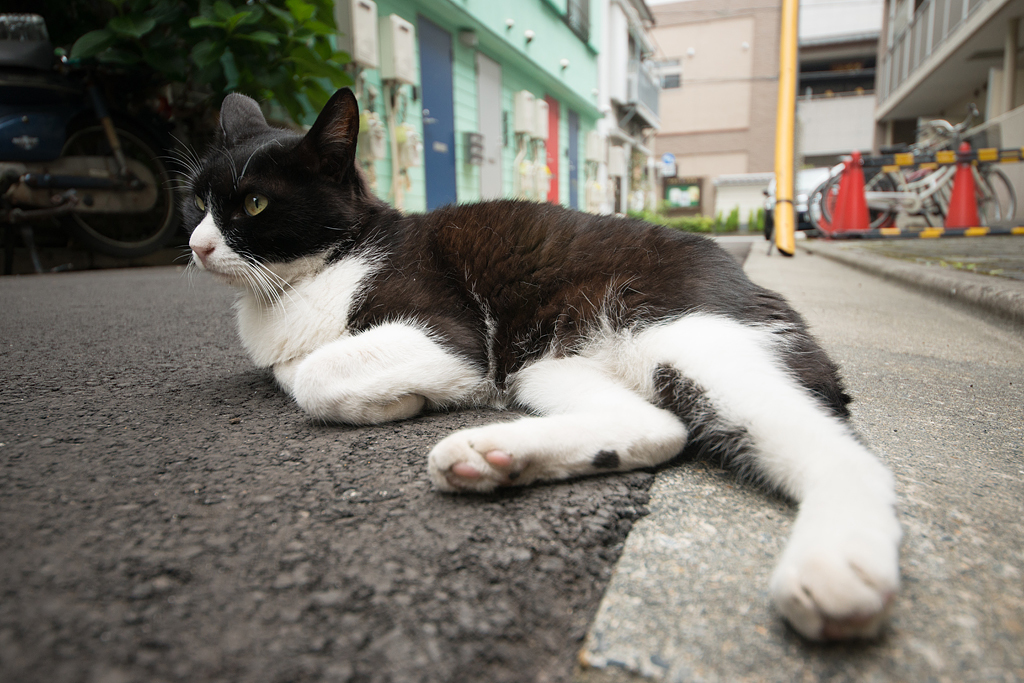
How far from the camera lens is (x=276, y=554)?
2.14 ft

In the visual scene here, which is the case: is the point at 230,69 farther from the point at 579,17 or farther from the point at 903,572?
the point at 579,17

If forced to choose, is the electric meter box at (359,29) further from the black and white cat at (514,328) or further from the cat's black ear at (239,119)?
the black and white cat at (514,328)

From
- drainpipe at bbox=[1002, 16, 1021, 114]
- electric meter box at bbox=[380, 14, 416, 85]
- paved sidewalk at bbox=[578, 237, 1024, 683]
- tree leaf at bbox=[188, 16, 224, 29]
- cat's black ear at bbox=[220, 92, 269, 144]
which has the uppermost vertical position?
drainpipe at bbox=[1002, 16, 1021, 114]

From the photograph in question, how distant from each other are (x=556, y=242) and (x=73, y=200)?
4.01 m

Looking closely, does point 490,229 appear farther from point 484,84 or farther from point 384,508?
point 484,84

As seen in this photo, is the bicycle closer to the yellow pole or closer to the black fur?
the yellow pole

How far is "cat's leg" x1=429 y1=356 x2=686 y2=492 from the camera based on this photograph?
81 cm

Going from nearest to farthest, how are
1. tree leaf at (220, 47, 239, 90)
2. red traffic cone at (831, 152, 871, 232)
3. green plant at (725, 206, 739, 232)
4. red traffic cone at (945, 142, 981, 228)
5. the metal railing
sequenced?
tree leaf at (220, 47, 239, 90)
red traffic cone at (945, 142, 981, 228)
red traffic cone at (831, 152, 871, 232)
the metal railing
green plant at (725, 206, 739, 232)

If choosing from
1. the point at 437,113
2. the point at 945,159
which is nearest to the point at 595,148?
the point at 437,113

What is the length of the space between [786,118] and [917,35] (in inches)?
408

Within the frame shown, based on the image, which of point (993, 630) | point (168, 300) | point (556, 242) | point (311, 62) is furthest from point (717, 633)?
point (311, 62)

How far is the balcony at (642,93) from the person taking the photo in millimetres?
15039

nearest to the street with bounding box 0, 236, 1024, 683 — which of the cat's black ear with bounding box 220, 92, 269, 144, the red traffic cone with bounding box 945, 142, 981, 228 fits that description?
the cat's black ear with bounding box 220, 92, 269, 144

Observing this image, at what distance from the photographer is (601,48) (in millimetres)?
13141
